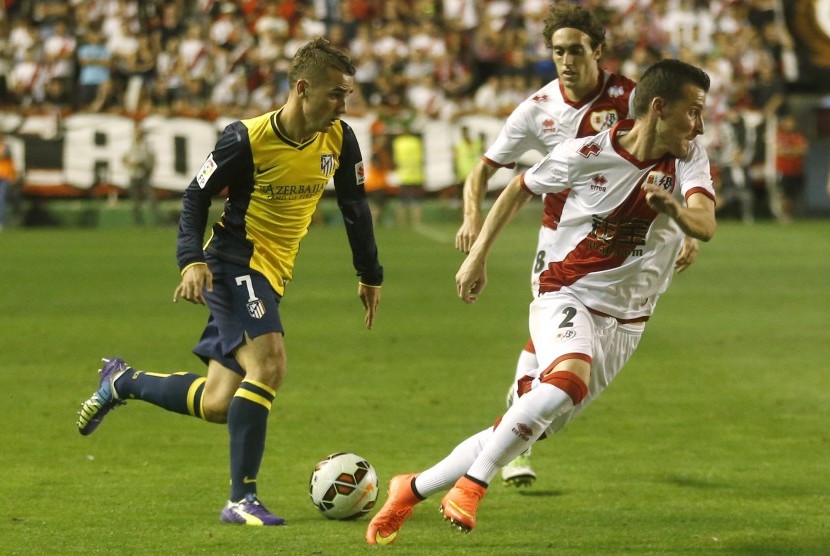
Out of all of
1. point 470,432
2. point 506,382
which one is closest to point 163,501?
point 470,432

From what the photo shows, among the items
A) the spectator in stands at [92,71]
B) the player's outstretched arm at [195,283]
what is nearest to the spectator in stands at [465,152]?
the spectator in stands at [92,71]

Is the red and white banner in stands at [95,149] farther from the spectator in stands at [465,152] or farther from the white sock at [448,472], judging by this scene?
the white sock at [448,472]

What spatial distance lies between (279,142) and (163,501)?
1.78m

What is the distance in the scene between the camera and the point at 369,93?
2897 centimetres

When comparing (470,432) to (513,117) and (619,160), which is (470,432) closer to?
(513,117)

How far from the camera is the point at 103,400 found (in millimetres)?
7344

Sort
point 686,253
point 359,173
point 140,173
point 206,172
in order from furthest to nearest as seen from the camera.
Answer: point 140,173, point 686,253, point 359,173, point 206,172

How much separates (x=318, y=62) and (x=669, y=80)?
1531 mm

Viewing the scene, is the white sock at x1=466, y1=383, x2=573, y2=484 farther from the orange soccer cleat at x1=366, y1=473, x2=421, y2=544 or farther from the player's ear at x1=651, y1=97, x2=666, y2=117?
the player's ear at x1=651, y1=97, x2=666, y2=117

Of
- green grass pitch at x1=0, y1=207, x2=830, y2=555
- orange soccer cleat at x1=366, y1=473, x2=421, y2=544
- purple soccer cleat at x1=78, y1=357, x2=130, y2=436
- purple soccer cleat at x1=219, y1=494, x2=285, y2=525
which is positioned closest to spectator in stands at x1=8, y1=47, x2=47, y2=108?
green grass pitch at x1=0, y1=207, x2=830, y2=555

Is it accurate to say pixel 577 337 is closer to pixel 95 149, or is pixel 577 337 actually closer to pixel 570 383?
pixel 570 383

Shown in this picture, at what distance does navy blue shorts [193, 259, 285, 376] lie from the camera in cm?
648

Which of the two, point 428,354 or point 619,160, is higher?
point 619,160

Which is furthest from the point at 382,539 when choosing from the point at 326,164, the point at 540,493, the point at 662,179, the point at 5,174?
the point at 5,174
